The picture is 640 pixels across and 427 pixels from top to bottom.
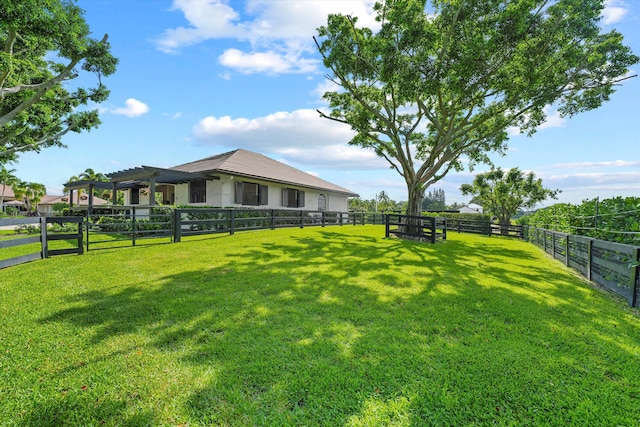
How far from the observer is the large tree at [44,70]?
10.3 metres

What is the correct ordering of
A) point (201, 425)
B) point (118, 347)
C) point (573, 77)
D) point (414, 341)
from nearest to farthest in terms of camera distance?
point (201, 425)
point (118, 347)
point (414, 341)
point (573, 77)

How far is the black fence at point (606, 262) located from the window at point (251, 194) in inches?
556

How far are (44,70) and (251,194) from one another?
1280cm

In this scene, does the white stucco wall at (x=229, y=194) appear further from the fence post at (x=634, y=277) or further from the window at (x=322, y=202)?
the fence post at (x=634, y=277)

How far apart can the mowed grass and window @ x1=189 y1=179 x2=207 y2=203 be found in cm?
1096

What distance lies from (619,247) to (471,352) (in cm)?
423

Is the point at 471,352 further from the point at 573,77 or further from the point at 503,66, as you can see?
the point at 573,77

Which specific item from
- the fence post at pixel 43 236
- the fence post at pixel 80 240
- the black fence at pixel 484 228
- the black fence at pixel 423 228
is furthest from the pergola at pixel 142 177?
the black fence at pixel 484 228

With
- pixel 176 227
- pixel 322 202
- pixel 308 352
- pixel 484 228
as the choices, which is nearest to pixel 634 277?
pixel 308 352

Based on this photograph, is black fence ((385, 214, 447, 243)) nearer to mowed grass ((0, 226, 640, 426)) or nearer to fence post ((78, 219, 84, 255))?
mowed grass ((0, 226, 640, 426))

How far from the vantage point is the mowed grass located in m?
2.07

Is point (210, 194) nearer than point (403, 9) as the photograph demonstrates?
No

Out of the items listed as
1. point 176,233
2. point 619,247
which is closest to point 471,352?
point 619,247

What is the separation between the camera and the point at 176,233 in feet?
32.3
